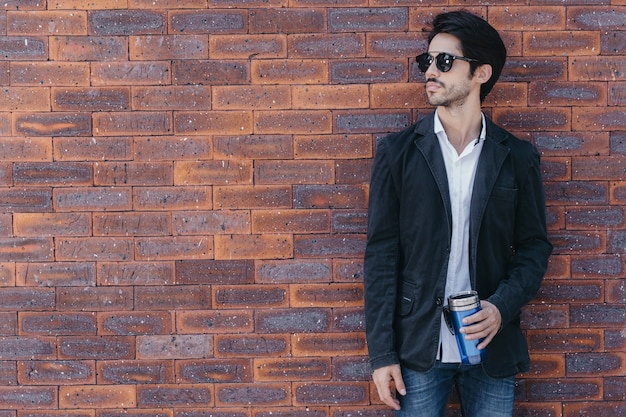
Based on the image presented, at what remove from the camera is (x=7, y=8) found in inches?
116

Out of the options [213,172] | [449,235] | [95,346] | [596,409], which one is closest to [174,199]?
[213,172]

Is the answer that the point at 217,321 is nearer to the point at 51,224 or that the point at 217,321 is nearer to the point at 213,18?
the point at 51,224

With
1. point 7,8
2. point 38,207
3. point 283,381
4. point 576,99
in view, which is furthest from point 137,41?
point 576,99

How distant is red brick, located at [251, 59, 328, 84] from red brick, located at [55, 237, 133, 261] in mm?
1012

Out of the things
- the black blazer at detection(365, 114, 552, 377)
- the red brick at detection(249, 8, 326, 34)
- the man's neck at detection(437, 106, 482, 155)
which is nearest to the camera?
the black blazer at detection(365, 114, 552, 377)

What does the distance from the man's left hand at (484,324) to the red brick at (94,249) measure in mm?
1603

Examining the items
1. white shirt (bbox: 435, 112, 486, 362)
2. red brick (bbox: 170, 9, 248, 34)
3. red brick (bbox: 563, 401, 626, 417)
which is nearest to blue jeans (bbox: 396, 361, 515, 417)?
white shirt (bbox: 435, 112, 486, 362)

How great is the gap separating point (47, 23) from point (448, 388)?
8.11 ft

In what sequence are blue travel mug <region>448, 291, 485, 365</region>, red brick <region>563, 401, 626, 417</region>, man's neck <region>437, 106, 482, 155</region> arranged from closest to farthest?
blue travel mug <region>448, 291, 485, 365</region> < man's neck <region>437, 106, 482, 155</region> < red brick <region>563, 401, 626, 417</region>

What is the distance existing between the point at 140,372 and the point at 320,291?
3.13 feet

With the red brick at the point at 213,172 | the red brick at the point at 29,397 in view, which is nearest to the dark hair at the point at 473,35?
the red brick at the point at 213,172

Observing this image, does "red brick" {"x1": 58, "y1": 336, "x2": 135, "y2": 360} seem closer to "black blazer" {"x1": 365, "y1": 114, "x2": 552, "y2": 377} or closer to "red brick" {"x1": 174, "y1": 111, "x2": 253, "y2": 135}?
"red brick" {"x1": 174, "y1": 111, "x2": 253, "y2": 135}

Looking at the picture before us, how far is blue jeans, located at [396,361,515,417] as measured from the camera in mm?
2605

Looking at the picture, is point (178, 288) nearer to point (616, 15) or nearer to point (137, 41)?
point (137, 41)
